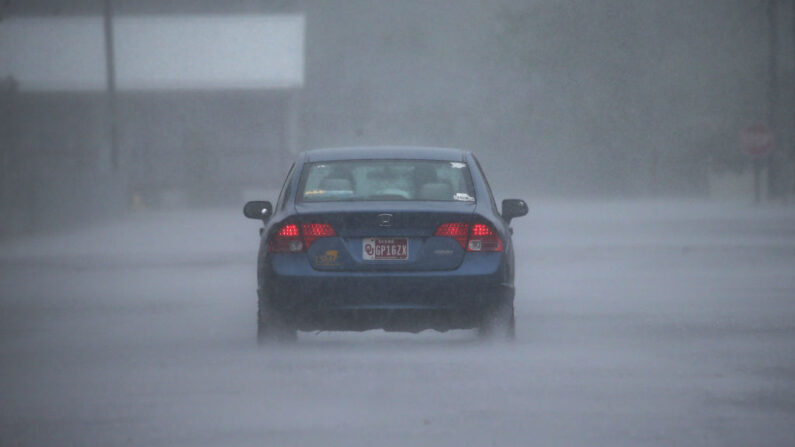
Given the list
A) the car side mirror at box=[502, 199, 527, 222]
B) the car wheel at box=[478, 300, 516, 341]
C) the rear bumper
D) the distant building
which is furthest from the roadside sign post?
the rear bumper

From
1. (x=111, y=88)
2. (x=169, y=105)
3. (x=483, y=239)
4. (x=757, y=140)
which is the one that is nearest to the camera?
(x=483, y=239)

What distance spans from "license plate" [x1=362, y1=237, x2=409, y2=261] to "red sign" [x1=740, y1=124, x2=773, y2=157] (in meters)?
39.6

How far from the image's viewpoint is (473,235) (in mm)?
10531

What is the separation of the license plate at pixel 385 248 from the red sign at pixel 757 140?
1560 inches

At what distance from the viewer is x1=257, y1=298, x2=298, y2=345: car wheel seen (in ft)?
34.7

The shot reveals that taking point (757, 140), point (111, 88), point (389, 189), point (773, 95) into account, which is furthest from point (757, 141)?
point (389, 189)

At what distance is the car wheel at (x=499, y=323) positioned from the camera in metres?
10.6

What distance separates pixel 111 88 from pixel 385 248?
34805 millimetres

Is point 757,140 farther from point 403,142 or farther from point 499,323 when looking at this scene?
point 499,323

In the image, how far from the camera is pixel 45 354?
10.9 metres

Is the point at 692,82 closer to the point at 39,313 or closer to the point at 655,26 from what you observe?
the point at 655,26

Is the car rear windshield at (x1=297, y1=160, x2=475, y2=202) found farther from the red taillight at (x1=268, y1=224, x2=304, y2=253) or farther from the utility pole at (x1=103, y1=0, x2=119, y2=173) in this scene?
the utility pole at (x1=103, y1=0, x2=119, y2=173)

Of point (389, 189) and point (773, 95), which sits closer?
point (389, 189)

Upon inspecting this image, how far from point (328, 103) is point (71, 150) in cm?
3276
